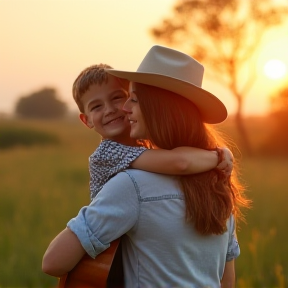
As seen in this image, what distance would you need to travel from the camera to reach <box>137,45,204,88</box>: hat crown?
2.10m

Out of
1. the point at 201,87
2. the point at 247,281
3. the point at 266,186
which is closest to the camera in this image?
the point at 201,87

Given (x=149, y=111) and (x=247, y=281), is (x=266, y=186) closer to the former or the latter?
(x=247, y=281)

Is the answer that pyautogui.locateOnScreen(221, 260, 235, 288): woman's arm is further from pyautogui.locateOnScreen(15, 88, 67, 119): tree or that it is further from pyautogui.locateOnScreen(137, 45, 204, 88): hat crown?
pyautogui.locateOnScreen(15, 88, 67, 119): tree

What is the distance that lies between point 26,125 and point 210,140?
1488cm

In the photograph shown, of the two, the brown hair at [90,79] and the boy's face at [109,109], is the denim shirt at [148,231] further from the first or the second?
the brown hair at [90,79]

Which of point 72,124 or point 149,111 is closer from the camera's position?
point 149,111

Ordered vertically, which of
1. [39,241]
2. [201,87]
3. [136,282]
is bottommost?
[39,241]

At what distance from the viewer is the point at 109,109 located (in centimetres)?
217

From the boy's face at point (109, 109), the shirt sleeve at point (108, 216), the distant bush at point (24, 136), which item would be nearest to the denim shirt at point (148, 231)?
the shirt sleeve at point (108, 216)

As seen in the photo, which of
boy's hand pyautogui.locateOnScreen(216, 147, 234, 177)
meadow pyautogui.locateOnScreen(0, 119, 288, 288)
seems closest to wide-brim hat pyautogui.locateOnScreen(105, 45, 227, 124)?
boy's hand pyautogui.locateOnScreen(216, 147, 234, 177)

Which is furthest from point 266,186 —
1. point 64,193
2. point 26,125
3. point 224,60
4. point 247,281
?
point 224,60

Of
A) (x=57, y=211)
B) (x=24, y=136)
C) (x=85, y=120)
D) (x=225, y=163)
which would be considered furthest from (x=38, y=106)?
(x=225, y=163)

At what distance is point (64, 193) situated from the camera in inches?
356

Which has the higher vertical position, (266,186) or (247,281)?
(266,186)
